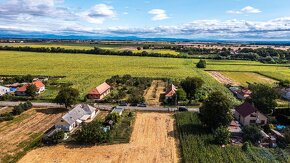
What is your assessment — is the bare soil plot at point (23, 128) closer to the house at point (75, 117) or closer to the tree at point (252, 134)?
the house at point (75, 117)

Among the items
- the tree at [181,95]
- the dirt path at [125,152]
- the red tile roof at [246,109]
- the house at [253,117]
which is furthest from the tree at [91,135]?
the tree at [181,95]

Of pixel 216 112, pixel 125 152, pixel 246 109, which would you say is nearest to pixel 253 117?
pixel 246 109

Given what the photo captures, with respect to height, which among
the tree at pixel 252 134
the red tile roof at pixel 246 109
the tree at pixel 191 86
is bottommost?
the tree at pixel 252 134

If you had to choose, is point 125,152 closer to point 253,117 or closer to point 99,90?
point 253,117

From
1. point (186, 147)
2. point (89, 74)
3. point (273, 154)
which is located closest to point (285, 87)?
point (273, 154)

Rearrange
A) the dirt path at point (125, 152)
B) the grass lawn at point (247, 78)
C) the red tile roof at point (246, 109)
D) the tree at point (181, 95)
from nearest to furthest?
1. the dirt path at point (125, 152)
2. the red tile roof at point (246, 109)
3. the tree at point (181, 95)
4. the grass lawn at point (247, 78)

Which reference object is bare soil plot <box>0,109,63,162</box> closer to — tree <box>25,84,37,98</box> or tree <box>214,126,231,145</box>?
tree <box>25,84,37,98</box>
